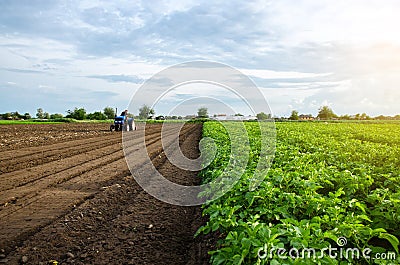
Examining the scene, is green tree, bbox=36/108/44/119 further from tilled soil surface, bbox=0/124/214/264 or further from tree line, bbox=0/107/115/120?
tilled soil surface, bbox=0/124/214/264

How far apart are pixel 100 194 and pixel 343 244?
18.8 feet

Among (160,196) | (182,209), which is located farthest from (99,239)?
(160,196)

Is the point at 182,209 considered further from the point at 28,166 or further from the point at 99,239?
the point at 28,166

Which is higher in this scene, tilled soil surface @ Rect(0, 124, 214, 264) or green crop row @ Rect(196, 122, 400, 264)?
green crop row @ Rect(196, 122, 400, 264)

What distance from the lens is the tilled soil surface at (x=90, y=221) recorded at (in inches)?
193

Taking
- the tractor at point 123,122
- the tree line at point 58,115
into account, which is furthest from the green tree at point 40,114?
the tractor at point 123,122

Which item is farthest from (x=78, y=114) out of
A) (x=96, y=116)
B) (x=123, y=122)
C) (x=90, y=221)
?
(x=90, y=221)

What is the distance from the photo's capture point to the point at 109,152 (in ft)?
49.5

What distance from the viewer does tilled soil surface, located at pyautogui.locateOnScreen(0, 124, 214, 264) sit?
4.91 meters

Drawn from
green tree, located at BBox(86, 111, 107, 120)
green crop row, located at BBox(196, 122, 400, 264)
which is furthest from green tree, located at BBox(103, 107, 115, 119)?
green crop row, located at BBox(196, 122, 400, 264)

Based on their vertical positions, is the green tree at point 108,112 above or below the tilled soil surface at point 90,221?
above

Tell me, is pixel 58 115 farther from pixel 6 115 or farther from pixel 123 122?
pixel 123 122

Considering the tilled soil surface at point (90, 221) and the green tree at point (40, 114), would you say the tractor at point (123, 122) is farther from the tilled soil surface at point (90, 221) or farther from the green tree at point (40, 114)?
the green tree at point (40, 114)

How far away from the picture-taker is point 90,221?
244 inches
